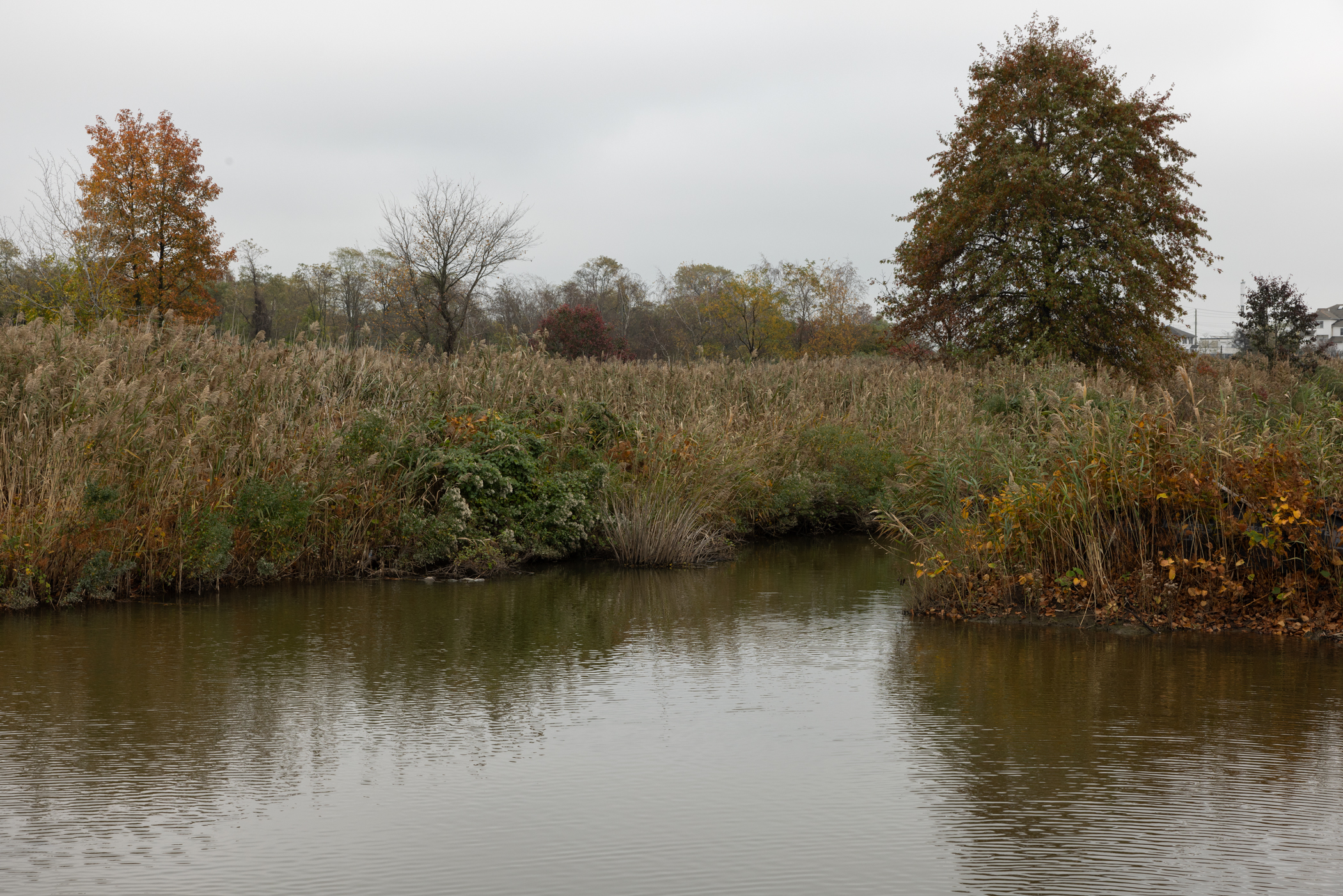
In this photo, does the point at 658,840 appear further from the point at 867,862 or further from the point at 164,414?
the point at 164,414

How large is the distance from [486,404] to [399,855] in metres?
10.5

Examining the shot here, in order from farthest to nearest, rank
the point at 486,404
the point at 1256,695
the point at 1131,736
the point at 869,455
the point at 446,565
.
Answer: the point at 869,455
the point at 486,404
the point at 446,565
the point at 1256,695
the point at 1131,736

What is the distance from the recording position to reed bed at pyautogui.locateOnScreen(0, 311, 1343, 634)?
30.9ft

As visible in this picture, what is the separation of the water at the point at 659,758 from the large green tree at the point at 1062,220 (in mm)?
20509

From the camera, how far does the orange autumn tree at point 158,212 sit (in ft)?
126

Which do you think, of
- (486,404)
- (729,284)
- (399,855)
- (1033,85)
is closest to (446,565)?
(486,404)

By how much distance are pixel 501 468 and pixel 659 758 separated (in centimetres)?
798

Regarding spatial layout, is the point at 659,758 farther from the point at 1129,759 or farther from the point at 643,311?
the point at 643,311

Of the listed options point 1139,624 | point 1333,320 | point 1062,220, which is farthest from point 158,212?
point 1333,320

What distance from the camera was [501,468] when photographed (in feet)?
43.8

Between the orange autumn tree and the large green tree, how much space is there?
79.1 ft

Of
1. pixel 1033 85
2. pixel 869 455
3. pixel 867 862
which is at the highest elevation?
pixel 1033 85

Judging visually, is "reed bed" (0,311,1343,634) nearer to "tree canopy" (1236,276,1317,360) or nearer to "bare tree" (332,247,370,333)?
"tree canopy" (1236,276,1317,360)

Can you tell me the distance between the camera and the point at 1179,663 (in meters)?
7.76
